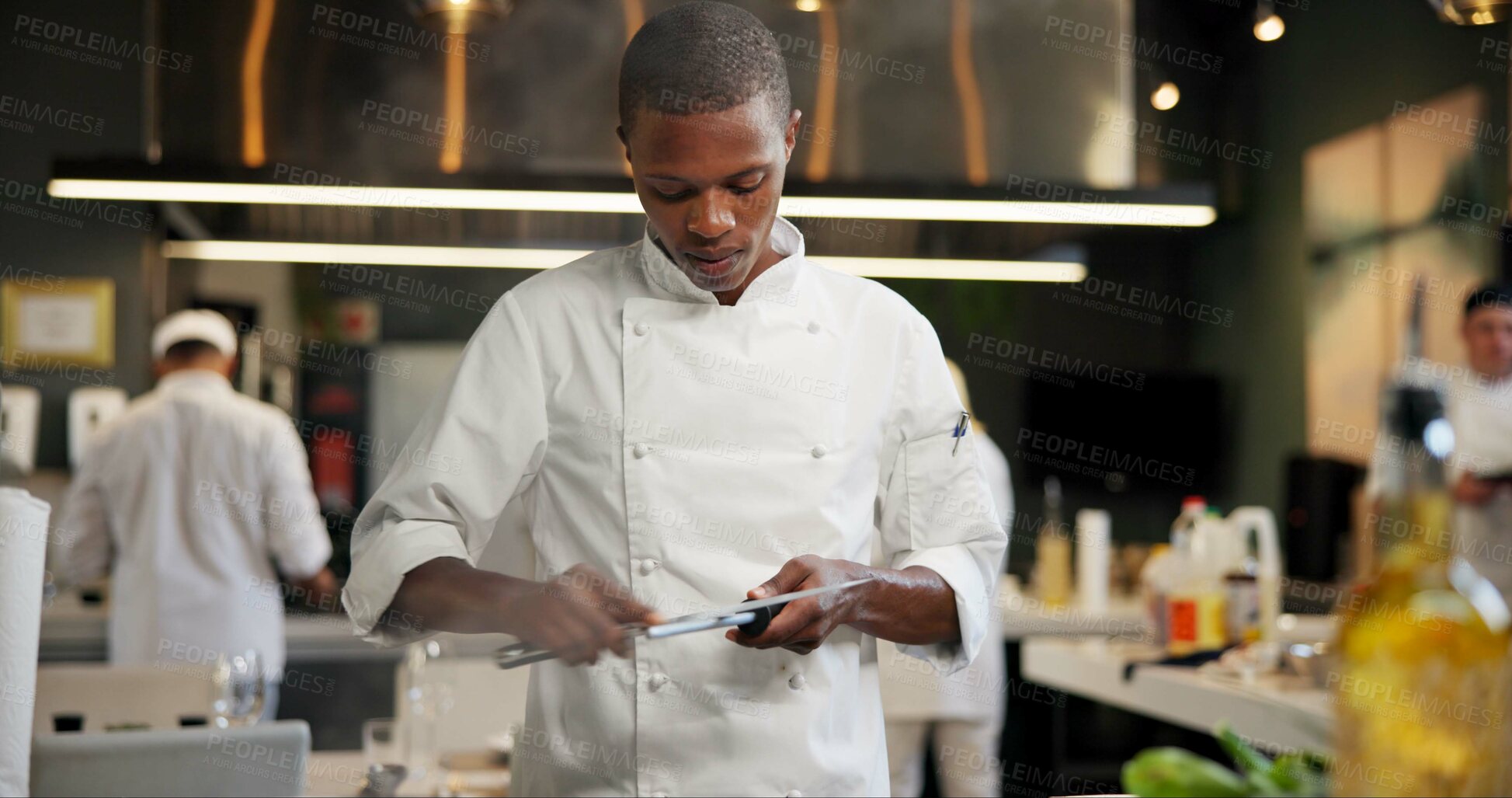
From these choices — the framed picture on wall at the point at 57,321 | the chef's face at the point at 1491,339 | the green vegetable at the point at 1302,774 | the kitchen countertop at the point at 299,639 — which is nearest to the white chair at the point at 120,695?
the kitchen countertop at the point at 299,639

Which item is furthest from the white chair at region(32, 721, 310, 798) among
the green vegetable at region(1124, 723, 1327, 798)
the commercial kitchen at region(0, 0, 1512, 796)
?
the green vegetable at region(1124, 723, 1327, 798)

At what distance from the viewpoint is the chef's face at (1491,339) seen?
11.7 feet

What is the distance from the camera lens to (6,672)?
4.22 feet

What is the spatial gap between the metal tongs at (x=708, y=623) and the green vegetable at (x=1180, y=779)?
30cm

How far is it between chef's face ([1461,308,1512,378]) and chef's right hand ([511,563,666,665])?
10.7 ft

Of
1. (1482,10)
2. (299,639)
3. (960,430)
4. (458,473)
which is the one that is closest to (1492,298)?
(1482,10)

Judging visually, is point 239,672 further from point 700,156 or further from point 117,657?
point 117,657

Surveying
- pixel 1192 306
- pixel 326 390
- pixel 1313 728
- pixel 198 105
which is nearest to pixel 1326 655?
pixel 1313 728

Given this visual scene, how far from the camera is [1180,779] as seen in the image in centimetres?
65

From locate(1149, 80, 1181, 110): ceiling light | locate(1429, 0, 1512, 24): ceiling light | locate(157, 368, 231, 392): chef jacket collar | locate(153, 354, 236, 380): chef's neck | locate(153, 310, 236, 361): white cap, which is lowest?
locate(157, 368, 231, 392): chef jacket collar

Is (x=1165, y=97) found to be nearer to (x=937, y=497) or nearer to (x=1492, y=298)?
(x=1492, y=298)

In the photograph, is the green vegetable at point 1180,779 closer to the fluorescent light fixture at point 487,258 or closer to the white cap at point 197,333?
the white cap at point 197,333

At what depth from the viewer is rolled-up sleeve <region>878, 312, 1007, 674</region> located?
3.87 ft

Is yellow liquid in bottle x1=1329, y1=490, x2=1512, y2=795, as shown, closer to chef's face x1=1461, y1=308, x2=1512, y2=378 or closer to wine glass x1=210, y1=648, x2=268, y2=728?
wine glass x1=210, y1=648, x2=268, y2=728
